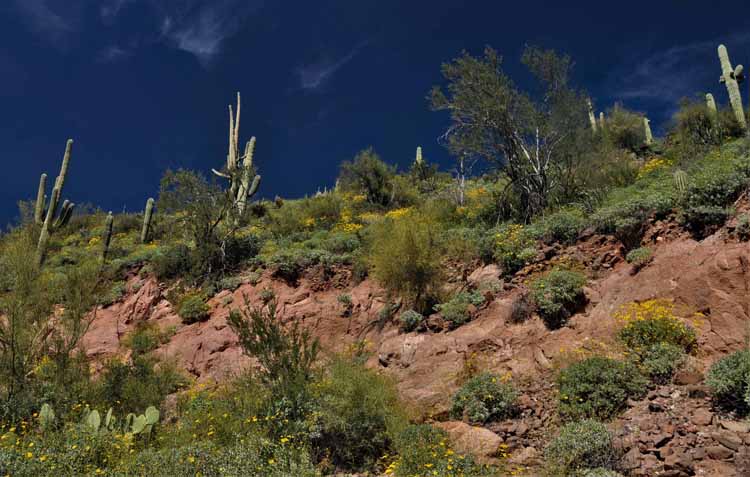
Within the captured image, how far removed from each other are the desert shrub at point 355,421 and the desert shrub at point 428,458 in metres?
0.34

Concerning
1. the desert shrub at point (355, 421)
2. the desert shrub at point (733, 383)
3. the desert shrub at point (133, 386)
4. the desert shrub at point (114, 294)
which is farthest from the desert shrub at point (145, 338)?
the desert shrub at point (733, 383)

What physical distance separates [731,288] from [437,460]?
16.5ft

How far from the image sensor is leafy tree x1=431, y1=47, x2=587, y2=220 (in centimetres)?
1423

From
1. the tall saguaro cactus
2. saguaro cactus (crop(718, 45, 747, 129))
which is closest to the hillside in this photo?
saguaro cactus (crop(718, 45, 747, 129))

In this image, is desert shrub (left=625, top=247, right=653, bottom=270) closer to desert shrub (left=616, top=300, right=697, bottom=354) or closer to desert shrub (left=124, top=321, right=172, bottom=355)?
desert shrub (left=616, top=300, right=697, bottom=354)

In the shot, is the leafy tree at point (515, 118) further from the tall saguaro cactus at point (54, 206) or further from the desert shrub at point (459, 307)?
the tall saguaro cactus at point (54, 206)

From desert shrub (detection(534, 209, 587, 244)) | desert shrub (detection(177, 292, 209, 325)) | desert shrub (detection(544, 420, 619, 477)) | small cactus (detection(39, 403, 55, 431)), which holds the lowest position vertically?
desert shrub (detection(544, 420, 619, 477))

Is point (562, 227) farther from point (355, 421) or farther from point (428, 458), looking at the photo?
point (428, 458)

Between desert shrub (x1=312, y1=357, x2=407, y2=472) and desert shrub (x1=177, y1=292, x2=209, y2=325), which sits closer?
desert shrub (x1=312, y1=357, x2=407, y2=472)

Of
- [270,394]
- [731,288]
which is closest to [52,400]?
[270,394]

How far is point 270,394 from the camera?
25.1 feet

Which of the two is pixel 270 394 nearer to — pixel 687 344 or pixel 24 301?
pixel 24 301

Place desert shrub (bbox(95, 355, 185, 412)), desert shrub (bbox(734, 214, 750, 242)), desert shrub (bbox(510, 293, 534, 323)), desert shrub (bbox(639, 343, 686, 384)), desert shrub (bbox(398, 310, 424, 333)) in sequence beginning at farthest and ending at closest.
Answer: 1. desert shrub (bbox(398, 310, 424, 333))
2. desert shrub (bbox(510, 293, 534, 323))
3. desert shrub (bbox(95, 355, 185, 412))
4. desert shrub (bbox(734, 214, 750, 242))
5. desert shrub (bbox(639, 343, 686, 384))

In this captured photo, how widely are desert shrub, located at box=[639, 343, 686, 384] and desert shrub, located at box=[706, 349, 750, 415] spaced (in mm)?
527
